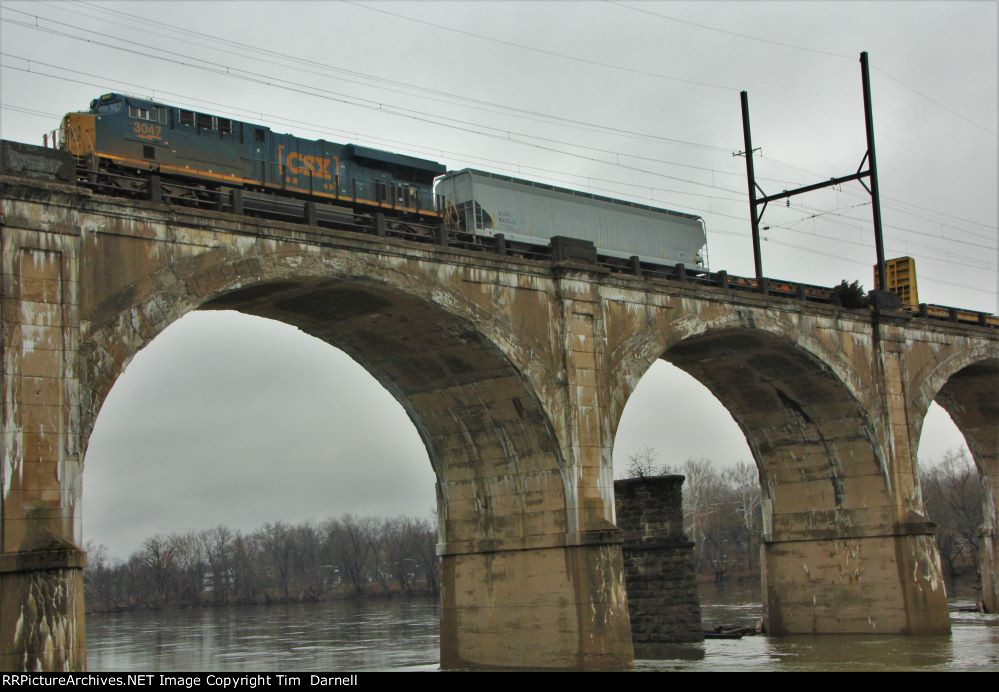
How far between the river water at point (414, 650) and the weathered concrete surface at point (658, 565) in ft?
3.09

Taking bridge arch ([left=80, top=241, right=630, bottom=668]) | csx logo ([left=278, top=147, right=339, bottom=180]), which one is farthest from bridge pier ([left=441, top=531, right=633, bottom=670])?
csx logo ([left=278, top=147, right=339, bottom=180])

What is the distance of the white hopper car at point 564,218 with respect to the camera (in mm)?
34250

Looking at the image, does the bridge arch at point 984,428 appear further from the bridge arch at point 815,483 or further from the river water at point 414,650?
the bridge arch at point 815,483

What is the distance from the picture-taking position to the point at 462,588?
32.2 metres

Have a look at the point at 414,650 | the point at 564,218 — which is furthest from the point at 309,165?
the point at 414,650

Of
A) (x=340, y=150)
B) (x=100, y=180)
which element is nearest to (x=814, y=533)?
(x=340, y=150)

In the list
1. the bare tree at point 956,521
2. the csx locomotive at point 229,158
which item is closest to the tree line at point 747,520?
the bare tree at point 956,521

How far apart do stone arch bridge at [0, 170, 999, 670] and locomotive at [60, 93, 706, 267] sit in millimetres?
1657

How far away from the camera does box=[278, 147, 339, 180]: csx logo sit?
1249 inches

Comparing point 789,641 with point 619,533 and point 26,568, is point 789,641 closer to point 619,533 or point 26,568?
point 619,533

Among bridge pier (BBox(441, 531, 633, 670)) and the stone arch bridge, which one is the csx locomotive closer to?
the stone arch bridge
